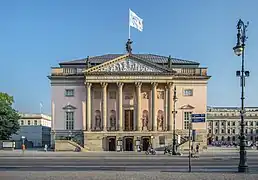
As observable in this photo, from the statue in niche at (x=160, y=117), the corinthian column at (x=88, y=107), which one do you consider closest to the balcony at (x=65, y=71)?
the corinthian column at (x=88, y=107)

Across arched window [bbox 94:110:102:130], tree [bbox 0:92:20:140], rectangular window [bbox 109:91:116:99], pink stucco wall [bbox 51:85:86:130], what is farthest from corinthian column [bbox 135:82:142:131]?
tree [bbox 0:92:20:140]

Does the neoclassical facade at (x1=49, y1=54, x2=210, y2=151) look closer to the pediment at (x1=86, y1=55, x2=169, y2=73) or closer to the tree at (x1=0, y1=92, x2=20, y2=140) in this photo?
the pediment at (x1=86, y1=55, x2=169, y2=73)

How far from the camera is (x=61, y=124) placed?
94.6 meters

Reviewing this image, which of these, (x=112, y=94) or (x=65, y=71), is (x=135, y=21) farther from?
(x=65, y=71)

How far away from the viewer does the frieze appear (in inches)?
3610

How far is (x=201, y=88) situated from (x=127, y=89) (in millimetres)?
14110

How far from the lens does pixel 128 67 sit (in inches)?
3627

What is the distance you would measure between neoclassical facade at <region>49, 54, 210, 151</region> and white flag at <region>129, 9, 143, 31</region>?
6056 millimetres

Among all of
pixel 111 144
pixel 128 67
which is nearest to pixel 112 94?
pixel 128 67

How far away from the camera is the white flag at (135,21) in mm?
86375

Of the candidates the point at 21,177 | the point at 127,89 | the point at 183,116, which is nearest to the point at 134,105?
the point at 127,89

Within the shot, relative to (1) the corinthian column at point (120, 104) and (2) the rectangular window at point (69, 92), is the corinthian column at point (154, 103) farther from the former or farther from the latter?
(2) the rectangular window at point (69, 92)

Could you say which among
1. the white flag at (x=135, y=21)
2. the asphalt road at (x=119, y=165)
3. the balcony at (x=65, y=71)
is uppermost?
the white flag at (x=135, y=21)

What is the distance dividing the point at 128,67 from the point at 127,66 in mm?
272
